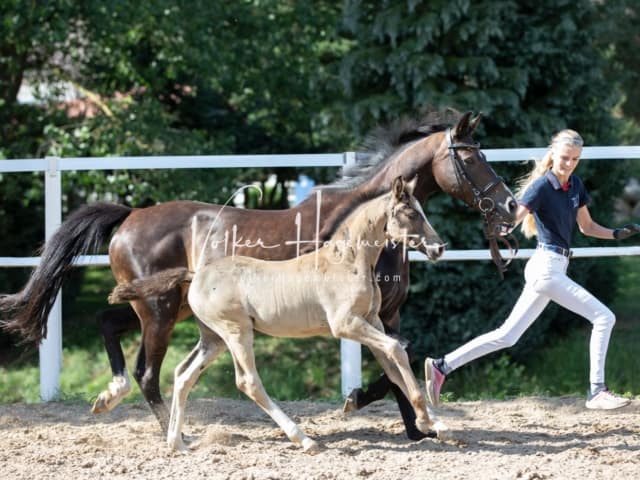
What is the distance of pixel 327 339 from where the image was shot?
34.9 feet

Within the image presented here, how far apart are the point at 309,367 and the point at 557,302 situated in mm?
5595

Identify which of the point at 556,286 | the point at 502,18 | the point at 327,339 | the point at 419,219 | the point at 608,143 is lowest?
the point at 327,339

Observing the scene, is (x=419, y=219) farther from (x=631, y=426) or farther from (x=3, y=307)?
(x=3, y=307)

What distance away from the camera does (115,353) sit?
5.53 m

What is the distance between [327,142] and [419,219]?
7.95 meters

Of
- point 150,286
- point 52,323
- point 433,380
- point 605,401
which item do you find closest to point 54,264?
point 150,286

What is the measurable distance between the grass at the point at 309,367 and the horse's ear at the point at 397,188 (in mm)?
2557

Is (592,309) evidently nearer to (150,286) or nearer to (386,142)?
(386,142)

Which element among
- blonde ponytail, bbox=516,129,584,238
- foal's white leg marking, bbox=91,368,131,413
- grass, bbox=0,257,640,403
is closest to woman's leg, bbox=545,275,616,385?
blonde ponytail, bbox=516,129,584,238

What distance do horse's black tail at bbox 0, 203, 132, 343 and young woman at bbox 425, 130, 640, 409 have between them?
2192 mm

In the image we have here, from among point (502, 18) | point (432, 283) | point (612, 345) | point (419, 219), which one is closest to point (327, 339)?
point (432, 283)

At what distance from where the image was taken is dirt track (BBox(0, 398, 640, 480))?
421 cm

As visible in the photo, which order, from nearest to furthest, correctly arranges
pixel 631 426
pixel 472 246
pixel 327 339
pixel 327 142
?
pixel 631 426
pixel 472 246
pixel 327 339
pixel 327 142

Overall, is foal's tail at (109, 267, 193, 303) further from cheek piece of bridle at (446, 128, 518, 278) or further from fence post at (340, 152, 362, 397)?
fence post at (340, 152, 362, 397)
